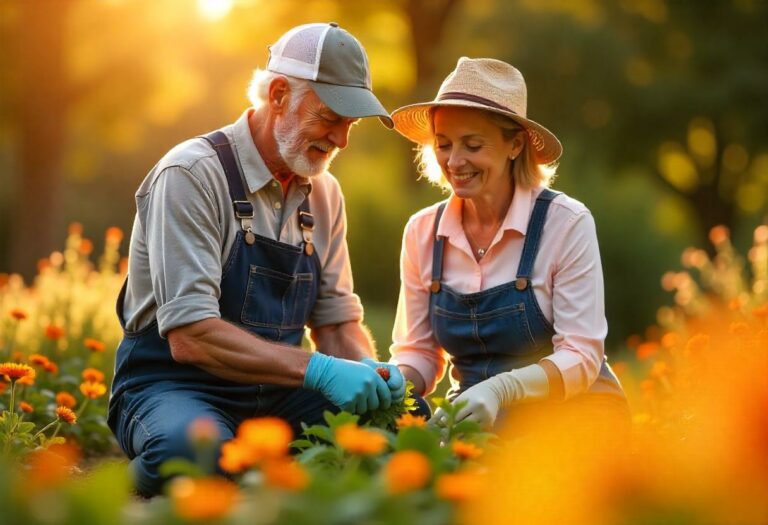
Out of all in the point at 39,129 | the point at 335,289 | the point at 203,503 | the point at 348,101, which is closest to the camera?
the point at 203,503

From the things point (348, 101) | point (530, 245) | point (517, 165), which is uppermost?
point (348, 101)

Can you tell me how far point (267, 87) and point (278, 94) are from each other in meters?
0.08

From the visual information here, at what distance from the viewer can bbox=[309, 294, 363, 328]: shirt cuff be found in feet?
11.8

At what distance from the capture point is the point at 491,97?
332cm

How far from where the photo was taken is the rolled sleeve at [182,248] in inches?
117

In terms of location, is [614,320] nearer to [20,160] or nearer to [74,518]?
[20,160]

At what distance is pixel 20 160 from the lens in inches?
428

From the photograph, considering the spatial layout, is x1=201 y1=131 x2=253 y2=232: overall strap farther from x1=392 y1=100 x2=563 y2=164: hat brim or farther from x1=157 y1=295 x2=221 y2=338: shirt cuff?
x1=392 y1=100 x2=563 y2=164: hat brim

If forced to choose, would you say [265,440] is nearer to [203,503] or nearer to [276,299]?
[203,503]

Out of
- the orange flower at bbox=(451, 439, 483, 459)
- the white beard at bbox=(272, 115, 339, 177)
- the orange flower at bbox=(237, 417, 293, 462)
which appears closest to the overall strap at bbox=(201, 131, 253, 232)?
the white beard at bbox=(272, 115, 339, 177)

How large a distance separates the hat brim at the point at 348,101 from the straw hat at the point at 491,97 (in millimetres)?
210

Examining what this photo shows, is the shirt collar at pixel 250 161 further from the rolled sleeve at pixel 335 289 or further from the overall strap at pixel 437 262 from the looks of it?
the overall strap at pixel 437 262

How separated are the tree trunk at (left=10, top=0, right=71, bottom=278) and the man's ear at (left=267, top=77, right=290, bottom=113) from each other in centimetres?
776

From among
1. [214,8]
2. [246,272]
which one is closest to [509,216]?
[246,272]
